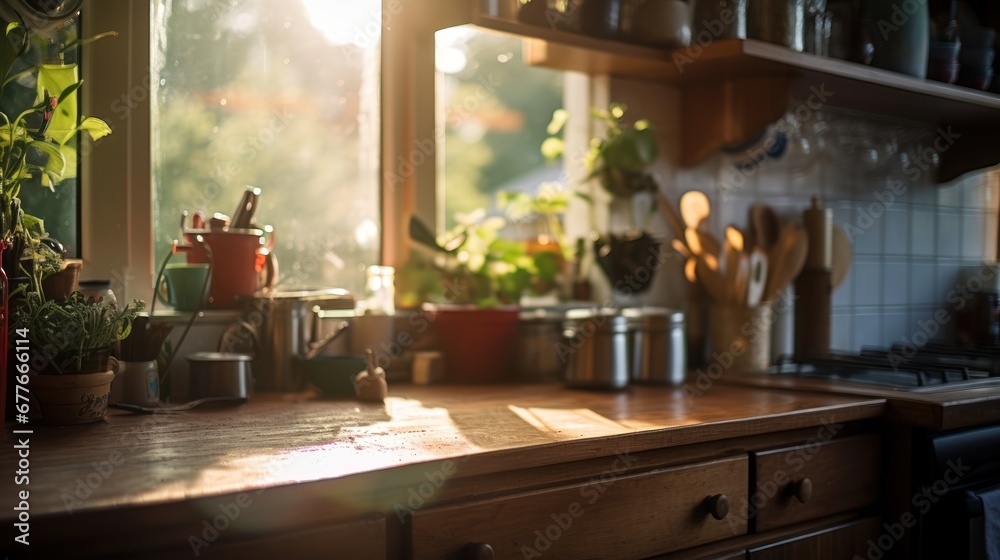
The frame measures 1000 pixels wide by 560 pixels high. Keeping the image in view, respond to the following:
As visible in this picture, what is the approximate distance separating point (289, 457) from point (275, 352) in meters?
0.58

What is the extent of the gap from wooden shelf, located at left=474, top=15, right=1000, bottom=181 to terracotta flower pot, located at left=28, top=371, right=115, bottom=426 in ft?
2.95

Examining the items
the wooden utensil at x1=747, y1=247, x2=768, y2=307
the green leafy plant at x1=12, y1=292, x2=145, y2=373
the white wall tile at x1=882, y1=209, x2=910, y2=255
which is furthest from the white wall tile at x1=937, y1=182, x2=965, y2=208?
the green leafy plant at x1=12, y1=292, x2=145, y2=373

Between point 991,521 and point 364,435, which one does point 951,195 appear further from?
point 364,435

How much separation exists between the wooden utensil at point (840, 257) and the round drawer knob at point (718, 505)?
1.14m

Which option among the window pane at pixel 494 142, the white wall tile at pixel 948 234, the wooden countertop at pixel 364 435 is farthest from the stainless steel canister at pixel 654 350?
the window pane at pixel 494 142

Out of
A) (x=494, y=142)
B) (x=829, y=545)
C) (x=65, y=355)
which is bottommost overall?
(x=829, y=545)

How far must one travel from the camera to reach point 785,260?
2.01m

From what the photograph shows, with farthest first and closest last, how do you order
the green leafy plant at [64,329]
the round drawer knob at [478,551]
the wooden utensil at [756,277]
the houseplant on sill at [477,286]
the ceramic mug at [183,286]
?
the wooden utensil at [756,277] < the houseplant on sill at [477,286] < the ceramic mug at [183,286] < the green leafy plant at [64,329] < the round drawer knob at [478,551]

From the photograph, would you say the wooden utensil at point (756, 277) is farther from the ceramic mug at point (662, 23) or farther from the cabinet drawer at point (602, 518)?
the cabinet drawer at point (602, 518)

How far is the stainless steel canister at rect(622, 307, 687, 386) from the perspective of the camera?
1728mm

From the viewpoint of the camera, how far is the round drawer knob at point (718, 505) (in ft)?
4.08

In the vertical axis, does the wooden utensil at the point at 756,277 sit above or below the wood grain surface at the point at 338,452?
above

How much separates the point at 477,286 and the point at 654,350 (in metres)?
0.42

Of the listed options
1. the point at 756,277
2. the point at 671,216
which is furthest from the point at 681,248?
the point at 756,277
